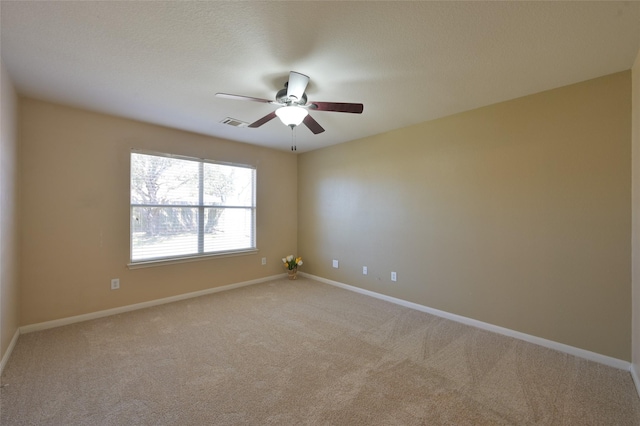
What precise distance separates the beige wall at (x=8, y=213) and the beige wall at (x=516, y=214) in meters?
3.86

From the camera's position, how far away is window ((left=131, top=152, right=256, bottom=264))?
3576mm

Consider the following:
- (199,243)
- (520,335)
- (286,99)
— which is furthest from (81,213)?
(520,335)

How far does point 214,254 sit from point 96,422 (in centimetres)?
268

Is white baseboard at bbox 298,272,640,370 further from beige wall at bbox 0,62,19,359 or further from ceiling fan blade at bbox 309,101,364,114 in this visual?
beige wall at bbox 0,62,19,359

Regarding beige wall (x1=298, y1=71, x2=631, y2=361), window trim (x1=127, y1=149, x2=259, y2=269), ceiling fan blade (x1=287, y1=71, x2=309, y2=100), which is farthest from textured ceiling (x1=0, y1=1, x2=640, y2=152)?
window trim (x1=127, y1=149, x2=259, y2=269)

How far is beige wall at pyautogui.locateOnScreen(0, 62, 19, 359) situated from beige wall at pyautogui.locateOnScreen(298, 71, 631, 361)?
12.7 ft

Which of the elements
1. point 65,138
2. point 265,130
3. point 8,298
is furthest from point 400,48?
point 8,298

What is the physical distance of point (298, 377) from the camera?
2.11 meters

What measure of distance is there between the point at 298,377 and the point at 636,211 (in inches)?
116

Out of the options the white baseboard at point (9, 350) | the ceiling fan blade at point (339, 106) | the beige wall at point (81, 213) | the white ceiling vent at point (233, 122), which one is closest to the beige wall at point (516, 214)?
the ceiling fan blade at point (339, 106)

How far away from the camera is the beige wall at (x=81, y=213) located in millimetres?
2863

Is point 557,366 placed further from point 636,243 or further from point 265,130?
point 265,130

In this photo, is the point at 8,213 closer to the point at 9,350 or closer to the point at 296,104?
the point at 9,350

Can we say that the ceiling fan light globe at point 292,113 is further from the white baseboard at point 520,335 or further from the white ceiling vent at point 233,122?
the white baseboard at point 520,335
